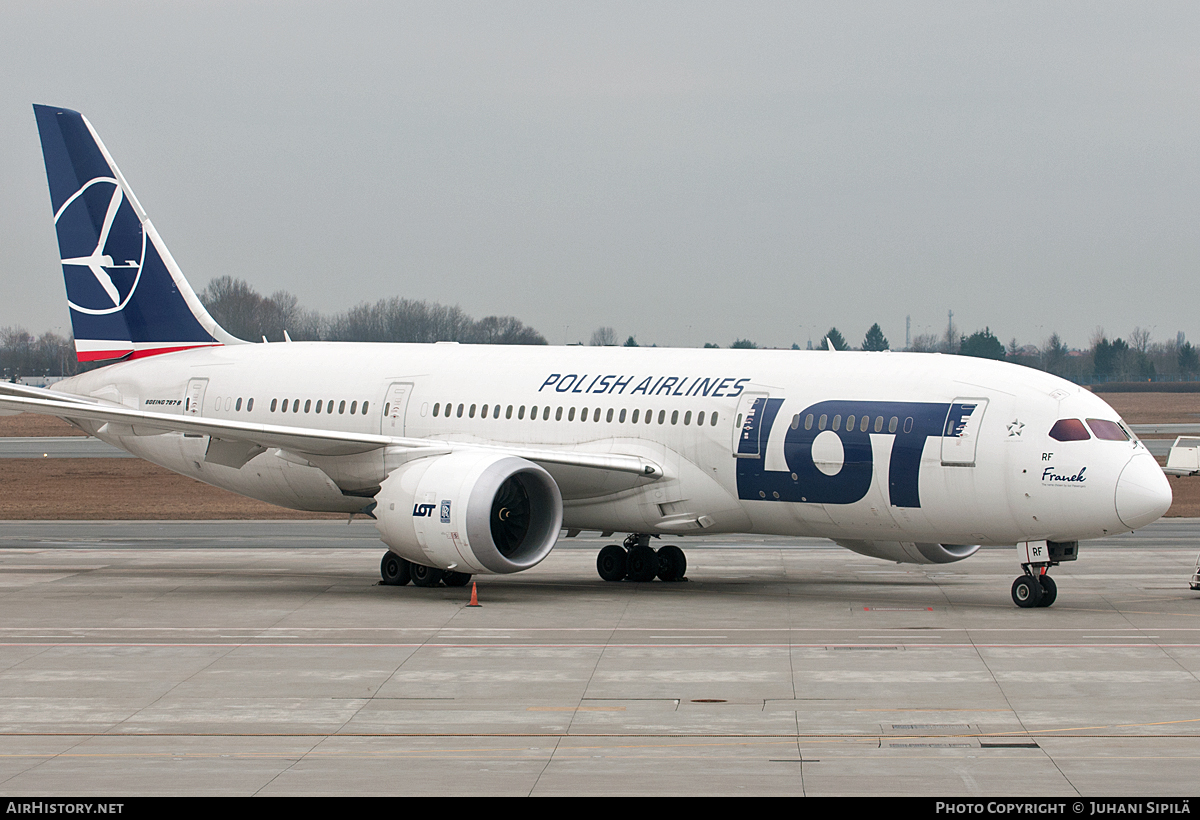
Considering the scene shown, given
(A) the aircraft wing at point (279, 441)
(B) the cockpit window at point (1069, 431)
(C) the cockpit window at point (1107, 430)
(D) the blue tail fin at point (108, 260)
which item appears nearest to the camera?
(B) the cockpit window at point (1069, 431)

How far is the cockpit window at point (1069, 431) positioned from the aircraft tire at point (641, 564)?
896 cm

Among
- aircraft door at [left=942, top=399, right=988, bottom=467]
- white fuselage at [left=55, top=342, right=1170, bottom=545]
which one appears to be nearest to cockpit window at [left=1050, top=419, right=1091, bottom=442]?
white fuselage at [left=55, top=342, right=1170, bottom=545]

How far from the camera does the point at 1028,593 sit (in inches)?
949

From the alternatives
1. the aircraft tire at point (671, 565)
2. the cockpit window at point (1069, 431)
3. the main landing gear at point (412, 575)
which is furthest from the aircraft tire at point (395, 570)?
the cockpit window at point (1069, 431)

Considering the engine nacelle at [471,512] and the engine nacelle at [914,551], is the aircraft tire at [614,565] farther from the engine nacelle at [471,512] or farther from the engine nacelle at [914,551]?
the engine nacelle at [914,551]

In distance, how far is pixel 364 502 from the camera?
28.9m

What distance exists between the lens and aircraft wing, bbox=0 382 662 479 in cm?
2608

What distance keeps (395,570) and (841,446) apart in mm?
9359

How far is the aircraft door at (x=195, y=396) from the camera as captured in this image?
102 feet

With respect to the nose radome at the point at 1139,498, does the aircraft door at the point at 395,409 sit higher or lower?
higher

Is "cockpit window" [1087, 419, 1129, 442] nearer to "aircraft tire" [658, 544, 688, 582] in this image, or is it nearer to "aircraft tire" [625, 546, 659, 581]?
"aircraft tire" [658, 544, 688, 582]
